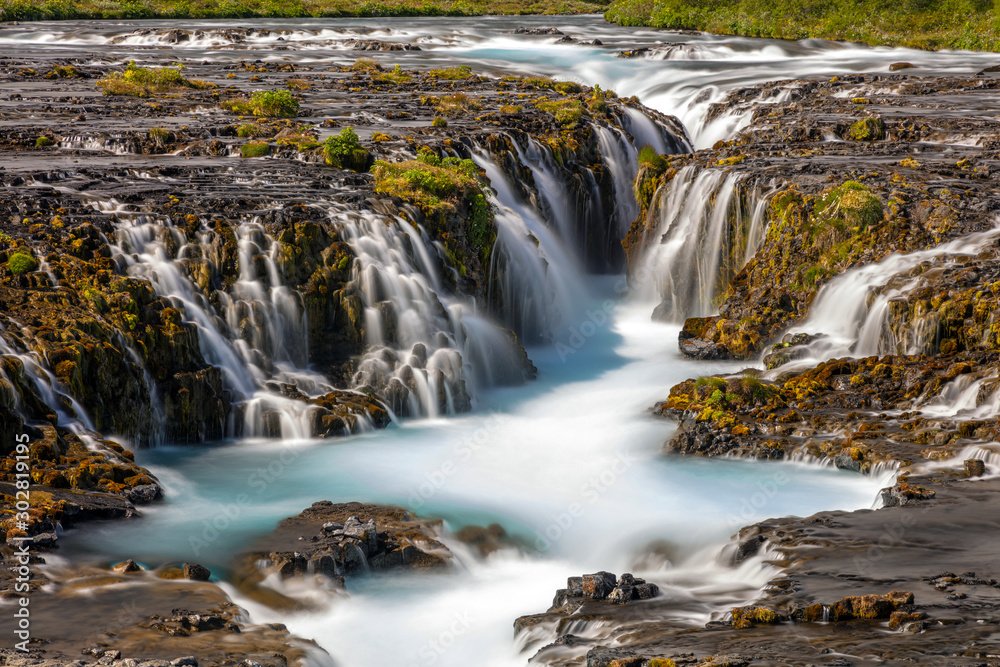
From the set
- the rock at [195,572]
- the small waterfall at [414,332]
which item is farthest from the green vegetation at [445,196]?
the rock at [195,572]

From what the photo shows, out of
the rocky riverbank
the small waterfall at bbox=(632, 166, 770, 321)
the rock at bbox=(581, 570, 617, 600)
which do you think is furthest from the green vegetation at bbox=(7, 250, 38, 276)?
the small waterfall at bbox=(632, 166, 770, 321)

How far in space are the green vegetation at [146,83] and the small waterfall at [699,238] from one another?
20.4 meters

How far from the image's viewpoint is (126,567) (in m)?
13.4

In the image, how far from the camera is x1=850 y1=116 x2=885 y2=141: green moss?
3269 centimetres

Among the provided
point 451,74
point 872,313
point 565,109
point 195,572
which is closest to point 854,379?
point 872,313

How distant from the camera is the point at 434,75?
45.9 metres

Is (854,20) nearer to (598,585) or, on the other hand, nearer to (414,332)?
(414,332)

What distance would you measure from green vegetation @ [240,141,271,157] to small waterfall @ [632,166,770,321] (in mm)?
11683

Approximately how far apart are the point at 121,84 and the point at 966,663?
36968 mm

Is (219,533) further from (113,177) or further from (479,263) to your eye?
(113,177)

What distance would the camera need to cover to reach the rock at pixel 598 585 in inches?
520

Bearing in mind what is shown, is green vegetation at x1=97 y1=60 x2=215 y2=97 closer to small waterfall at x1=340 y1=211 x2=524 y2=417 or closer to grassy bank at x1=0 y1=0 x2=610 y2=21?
small waterfall at x1=340 y1=211 x2=524 y2=417

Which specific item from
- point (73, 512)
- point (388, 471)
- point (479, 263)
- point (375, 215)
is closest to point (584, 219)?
point (479, 263)

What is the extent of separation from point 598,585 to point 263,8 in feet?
278
